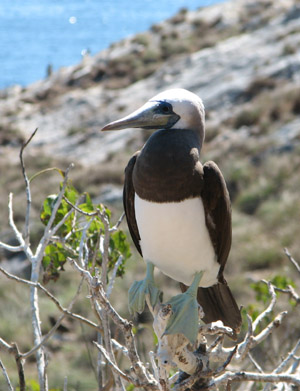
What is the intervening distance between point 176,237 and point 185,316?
0.31 meters

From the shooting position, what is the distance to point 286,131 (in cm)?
1353

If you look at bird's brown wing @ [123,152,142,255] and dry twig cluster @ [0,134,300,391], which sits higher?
bird's brown wing @ [123,152,142,255]

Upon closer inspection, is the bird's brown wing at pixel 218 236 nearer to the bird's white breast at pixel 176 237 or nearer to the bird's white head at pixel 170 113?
the bird's white breast at pixel 176 237

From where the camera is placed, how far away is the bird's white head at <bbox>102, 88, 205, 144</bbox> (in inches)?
98.3

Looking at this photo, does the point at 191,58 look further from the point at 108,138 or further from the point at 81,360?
the point at 81,360

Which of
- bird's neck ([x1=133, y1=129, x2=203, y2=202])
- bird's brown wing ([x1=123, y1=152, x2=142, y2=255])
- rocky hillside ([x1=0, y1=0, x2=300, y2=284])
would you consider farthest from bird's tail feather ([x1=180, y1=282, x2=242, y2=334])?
rocky hillside ([x1=0, y1=0, x2=300, y2=284])

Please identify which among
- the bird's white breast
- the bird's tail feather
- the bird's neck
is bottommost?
the bird's tail feather

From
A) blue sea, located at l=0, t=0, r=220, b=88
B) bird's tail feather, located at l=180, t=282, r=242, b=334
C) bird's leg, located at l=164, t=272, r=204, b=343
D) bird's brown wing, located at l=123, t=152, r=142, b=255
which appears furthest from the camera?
blue sea, located at l=0, t=0, r=220, b=88

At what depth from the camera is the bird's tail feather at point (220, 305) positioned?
9.68ft

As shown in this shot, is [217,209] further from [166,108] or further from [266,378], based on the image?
[266,378]

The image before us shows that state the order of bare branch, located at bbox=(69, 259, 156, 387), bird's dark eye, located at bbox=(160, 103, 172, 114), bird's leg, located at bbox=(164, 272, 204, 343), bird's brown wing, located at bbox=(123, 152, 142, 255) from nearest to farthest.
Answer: bare branch, located at bbox=(69, 259, 156, 387) < bird's leg, located at bbox=(164, 272, 204, 343) < bird's dark eye, located at bbox=(160, 103, 172, 114) < bird's brown wing, located at bbox=(123, 152, 142, 255)

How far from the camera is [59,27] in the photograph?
1006 inches

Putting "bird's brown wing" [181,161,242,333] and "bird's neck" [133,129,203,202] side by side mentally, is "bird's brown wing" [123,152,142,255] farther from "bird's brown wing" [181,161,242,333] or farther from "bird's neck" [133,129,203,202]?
"bird's brown wing" [181,161,242,333]

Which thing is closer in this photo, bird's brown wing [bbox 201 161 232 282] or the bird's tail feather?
bird's brown wing [bbox 201 161 232 282]
